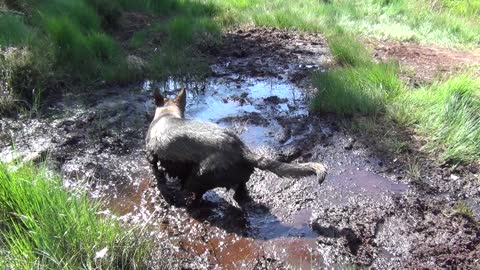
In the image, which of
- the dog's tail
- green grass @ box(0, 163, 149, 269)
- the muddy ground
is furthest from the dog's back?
green grass @ box(0, 163, 149, 269)

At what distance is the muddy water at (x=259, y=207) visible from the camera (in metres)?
3.99

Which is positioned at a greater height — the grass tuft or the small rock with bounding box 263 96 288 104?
the grass tuft

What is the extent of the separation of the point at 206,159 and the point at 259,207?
29.5 inches

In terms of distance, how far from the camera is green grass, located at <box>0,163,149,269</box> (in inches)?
119

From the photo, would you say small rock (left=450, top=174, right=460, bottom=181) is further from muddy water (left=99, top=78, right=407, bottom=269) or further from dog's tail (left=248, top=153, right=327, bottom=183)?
dog's tail (left=248, top=153, right=327, bottom=183)

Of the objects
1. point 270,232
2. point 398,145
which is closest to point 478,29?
point 398,145

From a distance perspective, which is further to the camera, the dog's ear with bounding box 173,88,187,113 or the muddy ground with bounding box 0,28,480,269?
the dog's ear with bounding box 173,88,187,113

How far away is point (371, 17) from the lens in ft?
37.9

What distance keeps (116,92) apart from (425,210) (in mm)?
4564

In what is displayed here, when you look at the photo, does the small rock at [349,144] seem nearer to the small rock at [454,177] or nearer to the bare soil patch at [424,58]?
the small rock at [454,177]

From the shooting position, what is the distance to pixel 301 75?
773 cm

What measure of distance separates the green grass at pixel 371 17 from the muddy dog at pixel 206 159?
19.8ft

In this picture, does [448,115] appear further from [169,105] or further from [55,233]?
[55,233]

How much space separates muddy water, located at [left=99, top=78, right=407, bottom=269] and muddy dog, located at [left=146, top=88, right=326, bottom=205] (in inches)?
10.4
